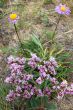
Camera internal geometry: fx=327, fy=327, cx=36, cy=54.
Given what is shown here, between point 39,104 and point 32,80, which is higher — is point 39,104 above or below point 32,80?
below

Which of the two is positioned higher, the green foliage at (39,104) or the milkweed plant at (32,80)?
the milkweed plant at (32,80)

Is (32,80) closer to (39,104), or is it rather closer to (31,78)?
(31,78)

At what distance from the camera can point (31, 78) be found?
9.09 ft

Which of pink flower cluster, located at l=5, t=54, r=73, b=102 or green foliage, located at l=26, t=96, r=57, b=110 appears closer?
pink flower cluster, located at l=5, t=54, r=73, b=102

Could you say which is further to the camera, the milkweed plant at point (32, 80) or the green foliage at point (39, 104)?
the green foliage at point (39, 104)

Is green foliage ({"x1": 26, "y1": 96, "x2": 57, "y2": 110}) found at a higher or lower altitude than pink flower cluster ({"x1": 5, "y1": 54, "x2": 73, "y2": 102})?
lower

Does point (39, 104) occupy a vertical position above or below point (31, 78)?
below

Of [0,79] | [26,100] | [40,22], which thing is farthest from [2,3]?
[26,100]

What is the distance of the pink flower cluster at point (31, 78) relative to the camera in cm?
268

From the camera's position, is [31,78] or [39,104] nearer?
[31,78]

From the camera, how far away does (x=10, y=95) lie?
9.25 feet

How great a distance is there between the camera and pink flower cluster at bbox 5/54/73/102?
2.68 m

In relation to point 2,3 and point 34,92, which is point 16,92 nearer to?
point 34,92

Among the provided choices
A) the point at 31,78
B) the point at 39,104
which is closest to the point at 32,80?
the point at 31,78
